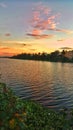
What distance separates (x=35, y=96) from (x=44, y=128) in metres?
30.6

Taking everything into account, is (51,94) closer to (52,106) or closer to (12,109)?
(52,106)

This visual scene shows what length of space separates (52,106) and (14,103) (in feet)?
86.5

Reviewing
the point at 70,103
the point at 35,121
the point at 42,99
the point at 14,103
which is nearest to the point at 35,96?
the point at 42,99

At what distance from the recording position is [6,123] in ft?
29.2

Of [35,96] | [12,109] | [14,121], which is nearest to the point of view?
[14,121]

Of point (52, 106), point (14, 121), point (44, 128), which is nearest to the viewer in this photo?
point (14, 121)

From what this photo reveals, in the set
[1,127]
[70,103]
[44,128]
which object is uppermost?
[1,127]

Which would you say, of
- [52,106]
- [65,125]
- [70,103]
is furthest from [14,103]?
[70,103]

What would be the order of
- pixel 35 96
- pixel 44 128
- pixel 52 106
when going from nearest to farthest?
1. pixel 44 128
2. pixel 52 106
3. pixel 35 96

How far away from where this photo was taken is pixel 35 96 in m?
43.3

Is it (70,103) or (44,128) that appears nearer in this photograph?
(44,128)

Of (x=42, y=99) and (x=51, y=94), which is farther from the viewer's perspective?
(x=51, y=94)

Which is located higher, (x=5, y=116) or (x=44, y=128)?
(x=5, y=116)

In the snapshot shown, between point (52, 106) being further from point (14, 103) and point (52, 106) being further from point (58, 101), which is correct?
point (14, 103)
